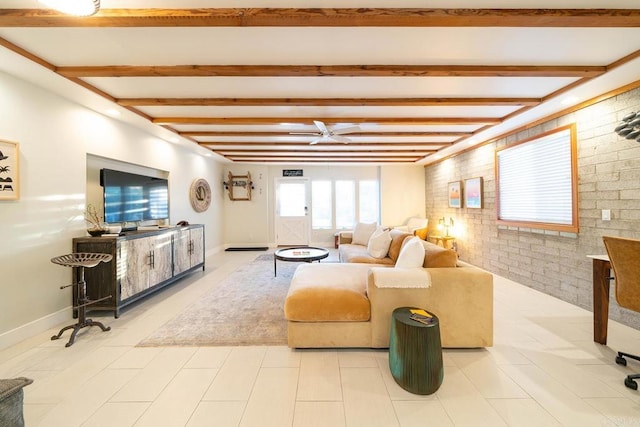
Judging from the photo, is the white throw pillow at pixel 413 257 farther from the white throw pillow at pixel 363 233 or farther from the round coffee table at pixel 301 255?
the white throw pillow at pixel 363 233

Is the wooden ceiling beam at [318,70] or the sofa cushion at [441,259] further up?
the wooden ceiling beam at [318,70]

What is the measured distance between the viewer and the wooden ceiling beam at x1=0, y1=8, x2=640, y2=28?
64.7 inches

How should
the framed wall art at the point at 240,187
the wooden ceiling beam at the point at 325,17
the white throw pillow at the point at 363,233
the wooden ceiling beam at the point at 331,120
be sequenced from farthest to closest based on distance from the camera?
the framed wall art at the point at 240,187
the white throw pillow at the point at 363,233
the wooden ceiling beam at the point at 331,120
the wooden ceiling beam at the point at 325,17

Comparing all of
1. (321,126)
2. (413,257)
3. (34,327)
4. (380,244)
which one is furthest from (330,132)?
(34,327)

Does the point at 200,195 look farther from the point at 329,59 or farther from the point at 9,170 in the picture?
the point at 329,59

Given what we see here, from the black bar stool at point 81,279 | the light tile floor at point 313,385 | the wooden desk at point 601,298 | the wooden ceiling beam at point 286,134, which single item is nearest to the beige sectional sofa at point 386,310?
the light tile floor at point 313,385

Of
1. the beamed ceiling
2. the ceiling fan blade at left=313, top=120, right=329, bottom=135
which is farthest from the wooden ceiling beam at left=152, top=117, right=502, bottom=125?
the ceiling fan blade at left=313, top=120, right=329, bottom=135

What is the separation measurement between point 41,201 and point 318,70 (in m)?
3.08

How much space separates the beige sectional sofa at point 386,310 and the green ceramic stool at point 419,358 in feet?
1.26

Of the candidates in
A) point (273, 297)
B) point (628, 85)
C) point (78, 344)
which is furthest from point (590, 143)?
point (78, 344)

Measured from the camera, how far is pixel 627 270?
5.87 ft

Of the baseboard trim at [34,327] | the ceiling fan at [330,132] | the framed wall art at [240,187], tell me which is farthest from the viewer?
the framed wall art at [240,187]

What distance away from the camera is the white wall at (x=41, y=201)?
91.4 inches

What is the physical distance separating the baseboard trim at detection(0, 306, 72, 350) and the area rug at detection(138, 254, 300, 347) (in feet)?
3.79
